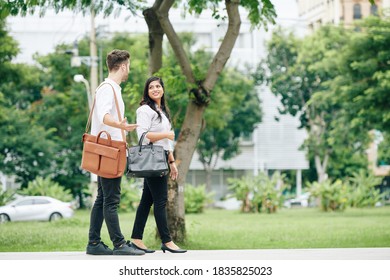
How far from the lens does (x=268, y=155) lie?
69.9 m

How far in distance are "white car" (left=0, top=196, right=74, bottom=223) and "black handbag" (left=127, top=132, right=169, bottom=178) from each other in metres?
27.9

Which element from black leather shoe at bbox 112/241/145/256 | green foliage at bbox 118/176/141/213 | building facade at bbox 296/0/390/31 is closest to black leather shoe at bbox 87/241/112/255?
black leather shoe at bbox 112/241/145/256

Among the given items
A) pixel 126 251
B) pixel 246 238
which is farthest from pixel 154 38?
pixel 126 251

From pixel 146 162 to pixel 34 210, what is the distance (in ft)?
96.1

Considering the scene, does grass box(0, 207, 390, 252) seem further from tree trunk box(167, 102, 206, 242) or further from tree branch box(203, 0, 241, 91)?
tree branch box(203, 0, 241, 91)

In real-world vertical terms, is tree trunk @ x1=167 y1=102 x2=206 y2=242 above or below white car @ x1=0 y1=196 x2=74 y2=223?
above

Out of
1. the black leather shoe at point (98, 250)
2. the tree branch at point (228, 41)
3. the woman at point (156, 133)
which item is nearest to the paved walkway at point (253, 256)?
the black leather shoe at point (98, 250)

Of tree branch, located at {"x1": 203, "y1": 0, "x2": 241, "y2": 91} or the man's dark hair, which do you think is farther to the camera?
tree branch, located at {"x1": 203, "y1": 0, "x2": 241, "y2": 91}

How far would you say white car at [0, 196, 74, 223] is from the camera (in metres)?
36.0

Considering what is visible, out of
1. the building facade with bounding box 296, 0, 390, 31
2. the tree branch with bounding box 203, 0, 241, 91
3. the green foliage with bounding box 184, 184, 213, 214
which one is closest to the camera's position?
the tree branch with bounding box 203, 0, 241, 91

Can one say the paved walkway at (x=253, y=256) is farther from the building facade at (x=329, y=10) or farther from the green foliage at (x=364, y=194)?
the building facade at (x=329, y=10)

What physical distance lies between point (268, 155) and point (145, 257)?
62.0 metres

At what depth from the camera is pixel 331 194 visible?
3875cm

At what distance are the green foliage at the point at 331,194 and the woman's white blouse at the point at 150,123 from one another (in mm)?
30361
